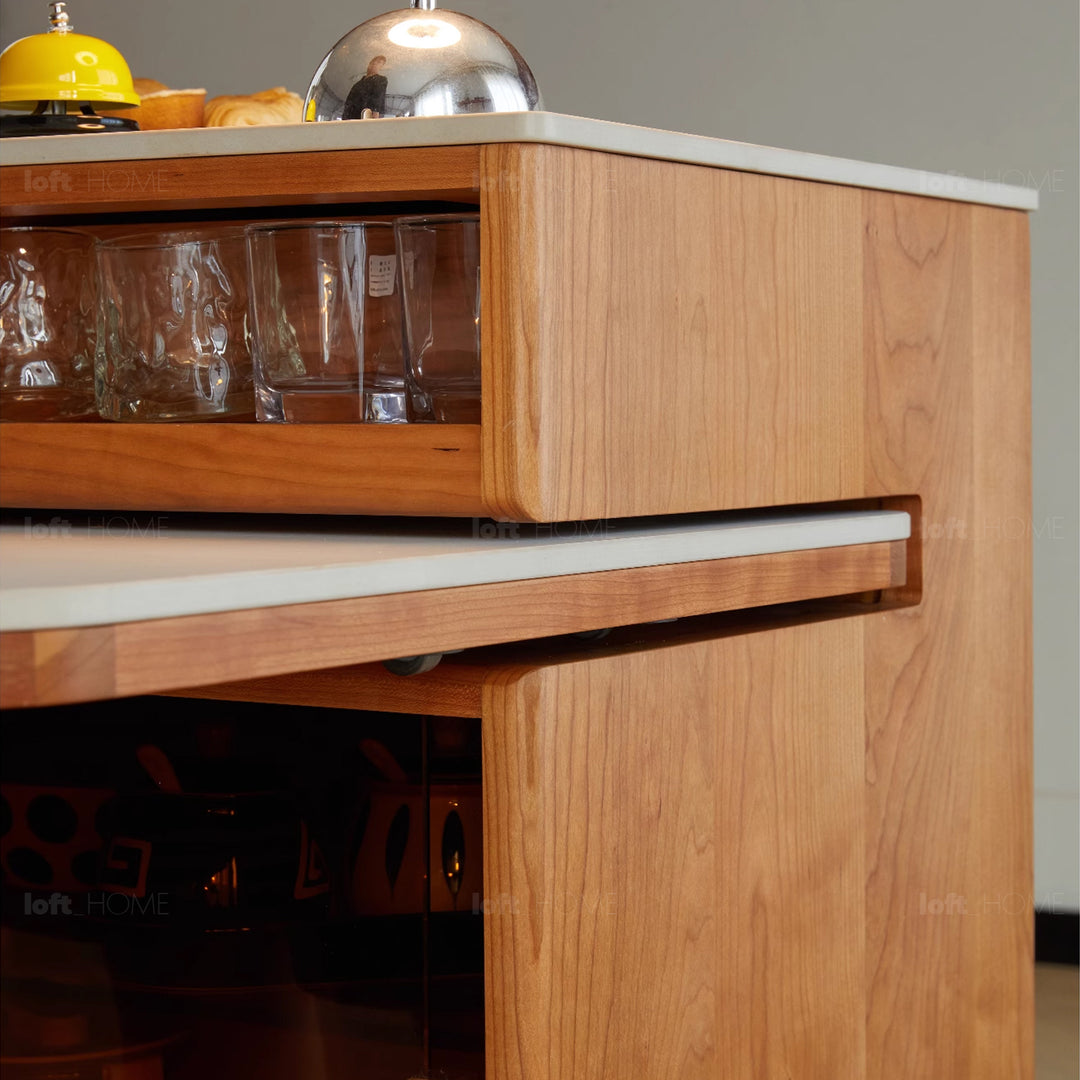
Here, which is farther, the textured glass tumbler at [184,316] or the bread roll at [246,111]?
the bread roll at [246,111]

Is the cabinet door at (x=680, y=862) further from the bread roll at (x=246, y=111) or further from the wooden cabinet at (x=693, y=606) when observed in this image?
the bread roll at (x=246, y=111)

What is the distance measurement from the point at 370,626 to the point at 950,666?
2.11ft

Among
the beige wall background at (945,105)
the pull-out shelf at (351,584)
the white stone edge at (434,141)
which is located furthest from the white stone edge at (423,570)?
the beige wall background at (945,105)

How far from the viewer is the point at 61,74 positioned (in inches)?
42.0

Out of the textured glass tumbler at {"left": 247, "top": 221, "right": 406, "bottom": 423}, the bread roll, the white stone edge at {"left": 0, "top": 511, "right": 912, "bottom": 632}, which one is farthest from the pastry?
the white stone edge at {"left": 0, "top": 511, "right": 912, "bottom": 632}

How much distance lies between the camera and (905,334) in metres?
1.16

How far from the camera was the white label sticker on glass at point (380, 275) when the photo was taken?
3.06ft

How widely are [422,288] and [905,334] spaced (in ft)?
1.39

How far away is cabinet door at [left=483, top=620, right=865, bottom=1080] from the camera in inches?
32.8

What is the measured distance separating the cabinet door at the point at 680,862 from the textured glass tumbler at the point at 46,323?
1.38ft

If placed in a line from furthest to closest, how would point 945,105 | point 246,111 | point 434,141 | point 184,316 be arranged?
point 945,105 < point 246,111 < point 184,316 < point 434,141

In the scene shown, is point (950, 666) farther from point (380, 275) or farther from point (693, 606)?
point (380, 275)

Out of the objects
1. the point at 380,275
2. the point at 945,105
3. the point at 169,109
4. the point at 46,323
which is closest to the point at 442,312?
the point at 380,275

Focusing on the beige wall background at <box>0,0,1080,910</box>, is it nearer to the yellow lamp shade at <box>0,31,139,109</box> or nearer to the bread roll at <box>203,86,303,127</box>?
the bread roll at <box>203,86,303,127</box>
